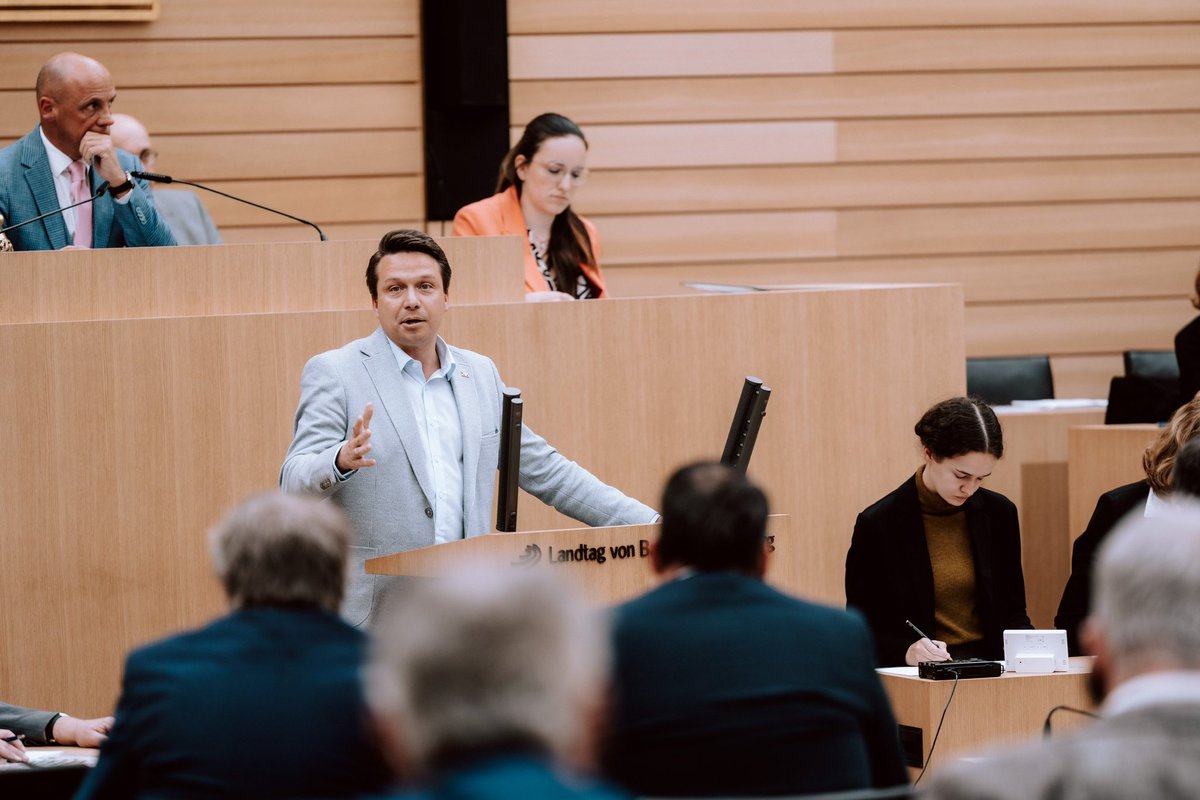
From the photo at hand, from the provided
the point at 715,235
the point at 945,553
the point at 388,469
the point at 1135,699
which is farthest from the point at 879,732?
the point at 715,235

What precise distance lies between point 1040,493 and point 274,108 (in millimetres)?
3511

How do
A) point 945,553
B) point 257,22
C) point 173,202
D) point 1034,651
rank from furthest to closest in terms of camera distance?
point 257,22 → point 173,202 → point 945,553 → point 1034,651

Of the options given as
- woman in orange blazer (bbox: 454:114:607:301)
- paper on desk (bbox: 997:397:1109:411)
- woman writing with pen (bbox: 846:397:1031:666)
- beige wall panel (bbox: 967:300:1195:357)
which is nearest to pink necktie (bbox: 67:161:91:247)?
woman in orange blazer (bbox: 454:114:607:301)

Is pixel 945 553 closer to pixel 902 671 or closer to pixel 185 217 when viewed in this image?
pixel 902 671

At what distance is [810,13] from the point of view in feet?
22.4

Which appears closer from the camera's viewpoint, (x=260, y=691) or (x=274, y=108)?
(x=260, y=691)

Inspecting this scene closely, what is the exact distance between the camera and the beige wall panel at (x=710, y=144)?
22.1 feet

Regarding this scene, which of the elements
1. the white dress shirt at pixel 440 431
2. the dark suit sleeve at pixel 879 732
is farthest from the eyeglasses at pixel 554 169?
the dark suit sleeve at pixel 879 732

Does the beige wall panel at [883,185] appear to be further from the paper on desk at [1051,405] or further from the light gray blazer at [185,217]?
the light gray blazer at [185,217]

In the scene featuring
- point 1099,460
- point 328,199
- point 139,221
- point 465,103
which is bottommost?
point 1099,460

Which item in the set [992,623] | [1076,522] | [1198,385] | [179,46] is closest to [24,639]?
[992,623]

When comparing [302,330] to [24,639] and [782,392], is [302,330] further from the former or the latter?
[782,392]

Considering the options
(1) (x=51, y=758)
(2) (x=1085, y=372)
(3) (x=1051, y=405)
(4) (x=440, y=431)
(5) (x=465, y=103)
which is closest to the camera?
(1) (x=51, y=758)

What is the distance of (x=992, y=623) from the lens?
13.2 feet
